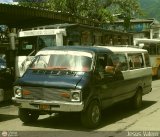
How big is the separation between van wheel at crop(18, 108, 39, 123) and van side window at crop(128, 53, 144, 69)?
147 inches

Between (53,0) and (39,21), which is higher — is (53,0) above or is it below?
above

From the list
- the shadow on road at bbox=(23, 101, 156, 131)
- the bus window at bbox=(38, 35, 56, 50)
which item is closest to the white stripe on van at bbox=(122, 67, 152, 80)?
the shadow on road at bbox=(23, 101, 156, 131)

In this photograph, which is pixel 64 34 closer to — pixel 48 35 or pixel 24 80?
pixel 48 35

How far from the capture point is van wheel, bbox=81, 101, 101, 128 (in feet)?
30.4

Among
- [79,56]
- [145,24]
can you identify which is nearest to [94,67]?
[79,56]

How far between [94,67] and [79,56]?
52 cm

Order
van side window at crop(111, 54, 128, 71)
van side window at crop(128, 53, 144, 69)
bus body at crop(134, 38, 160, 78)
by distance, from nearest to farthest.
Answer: van side window at crop(111, 54, 128, 71), van side window at crop(128, 53, 144, 69), bus body at crop(134, 38, 160, 78)

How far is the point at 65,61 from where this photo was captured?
1021 cm

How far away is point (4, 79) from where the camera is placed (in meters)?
16.5

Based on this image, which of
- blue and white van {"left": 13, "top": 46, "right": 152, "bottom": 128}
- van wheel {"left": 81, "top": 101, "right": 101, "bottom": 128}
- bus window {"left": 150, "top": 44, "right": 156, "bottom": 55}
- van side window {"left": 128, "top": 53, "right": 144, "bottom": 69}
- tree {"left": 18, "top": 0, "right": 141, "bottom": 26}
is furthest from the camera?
tree {"left": 18, "top": 0, "right": 141, "bottom": 26}

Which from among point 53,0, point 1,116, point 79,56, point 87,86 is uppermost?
point 53,0

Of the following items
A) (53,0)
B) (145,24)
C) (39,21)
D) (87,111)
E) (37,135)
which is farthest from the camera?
(145,24)

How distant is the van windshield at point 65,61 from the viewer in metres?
9.98

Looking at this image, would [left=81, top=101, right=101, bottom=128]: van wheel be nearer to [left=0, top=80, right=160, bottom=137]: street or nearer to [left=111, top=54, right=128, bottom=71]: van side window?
[left=0, top=80, right=160, bottom=137]: street
